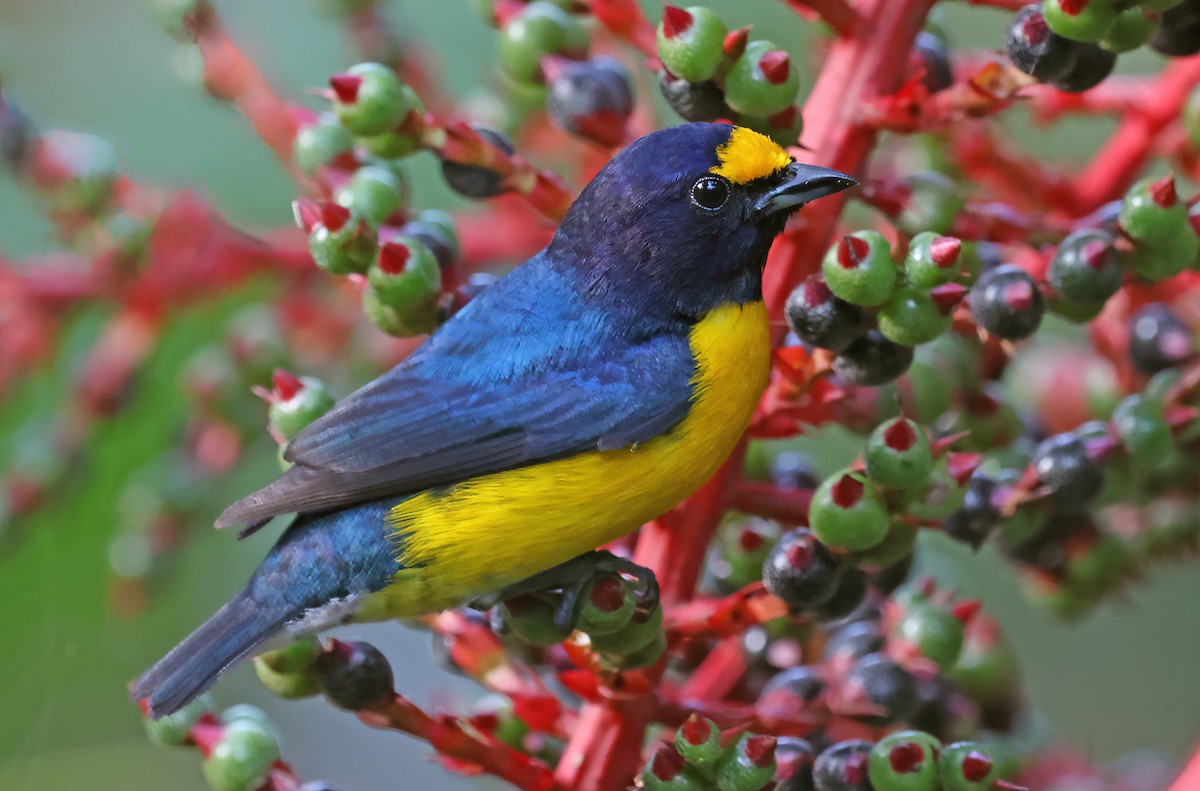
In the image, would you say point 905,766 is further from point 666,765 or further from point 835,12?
point 835,12

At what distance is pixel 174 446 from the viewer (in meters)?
2.66

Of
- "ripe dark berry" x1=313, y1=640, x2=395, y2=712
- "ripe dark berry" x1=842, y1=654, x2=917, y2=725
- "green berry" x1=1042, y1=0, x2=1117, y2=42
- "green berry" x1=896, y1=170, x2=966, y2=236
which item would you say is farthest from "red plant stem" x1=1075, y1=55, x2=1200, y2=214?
"ripe dark berry" x1=313, y1=640, x2=395, y2=712

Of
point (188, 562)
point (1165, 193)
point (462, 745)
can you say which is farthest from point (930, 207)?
point (188, 562)

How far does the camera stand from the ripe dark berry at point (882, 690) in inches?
71.9

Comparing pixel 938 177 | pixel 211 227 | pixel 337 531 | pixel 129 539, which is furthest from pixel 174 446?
pixel 938 177

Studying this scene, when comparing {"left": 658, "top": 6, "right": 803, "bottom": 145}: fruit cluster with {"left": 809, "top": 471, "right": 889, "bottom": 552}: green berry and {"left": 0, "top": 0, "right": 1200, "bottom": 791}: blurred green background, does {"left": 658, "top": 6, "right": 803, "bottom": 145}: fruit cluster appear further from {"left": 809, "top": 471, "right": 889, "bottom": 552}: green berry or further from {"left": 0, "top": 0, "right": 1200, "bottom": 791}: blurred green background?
{"left": 0, "top": 0, "right": 1200, "bottom": 791}: blurred green background

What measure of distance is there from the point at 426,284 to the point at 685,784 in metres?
0.66

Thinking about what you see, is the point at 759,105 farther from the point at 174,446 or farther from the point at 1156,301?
the point at 174,446

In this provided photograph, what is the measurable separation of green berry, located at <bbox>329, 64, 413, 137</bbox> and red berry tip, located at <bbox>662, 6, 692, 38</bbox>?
338mm

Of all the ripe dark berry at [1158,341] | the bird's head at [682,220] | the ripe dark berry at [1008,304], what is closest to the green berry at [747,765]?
the ripe dark berry at [1008,304]

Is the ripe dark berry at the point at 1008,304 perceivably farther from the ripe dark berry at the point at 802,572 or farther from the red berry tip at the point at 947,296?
the ripe dark berry at the point at 802,572

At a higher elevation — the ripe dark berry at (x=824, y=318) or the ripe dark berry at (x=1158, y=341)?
the ripe dark berry at (x=824, y=318)

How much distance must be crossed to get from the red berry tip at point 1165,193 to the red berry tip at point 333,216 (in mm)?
941

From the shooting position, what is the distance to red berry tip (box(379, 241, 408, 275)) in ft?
5.65
